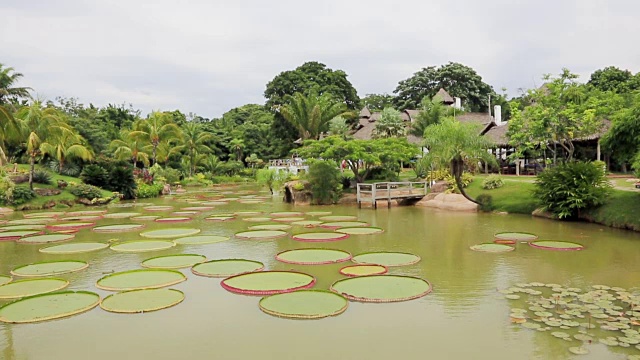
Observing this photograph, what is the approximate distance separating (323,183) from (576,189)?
10.3 metres

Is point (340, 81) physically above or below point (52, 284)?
above

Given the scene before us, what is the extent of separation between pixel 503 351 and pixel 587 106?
1486 cm

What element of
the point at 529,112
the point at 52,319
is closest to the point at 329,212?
the point at 529,112

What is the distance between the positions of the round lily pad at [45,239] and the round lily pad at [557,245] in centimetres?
1183

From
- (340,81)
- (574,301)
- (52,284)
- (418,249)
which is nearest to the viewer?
(574,301)

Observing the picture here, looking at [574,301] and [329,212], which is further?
[329,212]

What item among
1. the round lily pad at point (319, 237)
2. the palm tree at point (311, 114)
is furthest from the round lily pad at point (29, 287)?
the palm tree at point (311, 114)

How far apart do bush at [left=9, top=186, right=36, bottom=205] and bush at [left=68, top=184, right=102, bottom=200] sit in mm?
2088

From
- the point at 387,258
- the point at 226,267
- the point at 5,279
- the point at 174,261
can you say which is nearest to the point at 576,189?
the point at 387,258

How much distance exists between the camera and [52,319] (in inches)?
237

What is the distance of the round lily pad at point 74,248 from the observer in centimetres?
1041

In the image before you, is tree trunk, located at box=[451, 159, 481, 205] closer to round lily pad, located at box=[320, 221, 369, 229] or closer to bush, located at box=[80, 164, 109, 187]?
round lily pad, located at box=[320, 221, 369, 229]

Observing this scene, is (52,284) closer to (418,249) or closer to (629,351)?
(418,249)

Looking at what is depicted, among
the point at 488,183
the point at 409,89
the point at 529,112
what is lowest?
the point at 488,183
